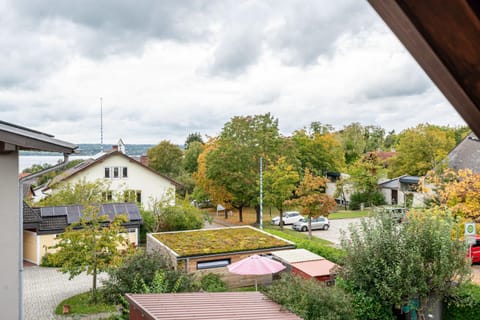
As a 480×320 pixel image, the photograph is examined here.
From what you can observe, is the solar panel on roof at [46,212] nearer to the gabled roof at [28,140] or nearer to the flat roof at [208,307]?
the gabled roof at [28,140]

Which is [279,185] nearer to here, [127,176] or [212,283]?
[127,176]

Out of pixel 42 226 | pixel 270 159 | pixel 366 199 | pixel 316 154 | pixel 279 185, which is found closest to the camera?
pixel 42 226

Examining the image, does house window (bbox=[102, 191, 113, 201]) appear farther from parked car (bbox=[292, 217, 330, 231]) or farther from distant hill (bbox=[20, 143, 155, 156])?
parked car (bbox=[292, 217, 330, 231])

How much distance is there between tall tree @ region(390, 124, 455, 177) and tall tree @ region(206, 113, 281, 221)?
1364cm

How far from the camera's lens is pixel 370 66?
4.68 m

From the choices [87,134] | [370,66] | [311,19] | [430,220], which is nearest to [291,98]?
[430,220]

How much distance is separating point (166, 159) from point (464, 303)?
40840mm

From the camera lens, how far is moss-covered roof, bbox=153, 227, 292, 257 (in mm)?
16625

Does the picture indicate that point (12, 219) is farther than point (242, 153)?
No

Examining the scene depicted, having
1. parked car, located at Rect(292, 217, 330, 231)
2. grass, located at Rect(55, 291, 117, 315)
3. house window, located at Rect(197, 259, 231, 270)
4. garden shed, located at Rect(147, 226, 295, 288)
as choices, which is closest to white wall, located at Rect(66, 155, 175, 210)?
parked car, located at Rect(292, 217, 330, 231)

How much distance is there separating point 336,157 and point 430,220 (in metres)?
35.0

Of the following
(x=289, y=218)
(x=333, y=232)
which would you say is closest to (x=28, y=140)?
(x=333, y=232)

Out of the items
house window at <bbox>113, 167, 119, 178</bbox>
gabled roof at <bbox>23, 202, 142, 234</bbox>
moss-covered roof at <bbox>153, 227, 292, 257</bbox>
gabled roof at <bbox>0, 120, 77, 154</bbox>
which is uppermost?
house window at <bbox>113, 167, 119, 178</bbox>

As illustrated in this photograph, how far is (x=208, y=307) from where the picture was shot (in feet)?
22.6
